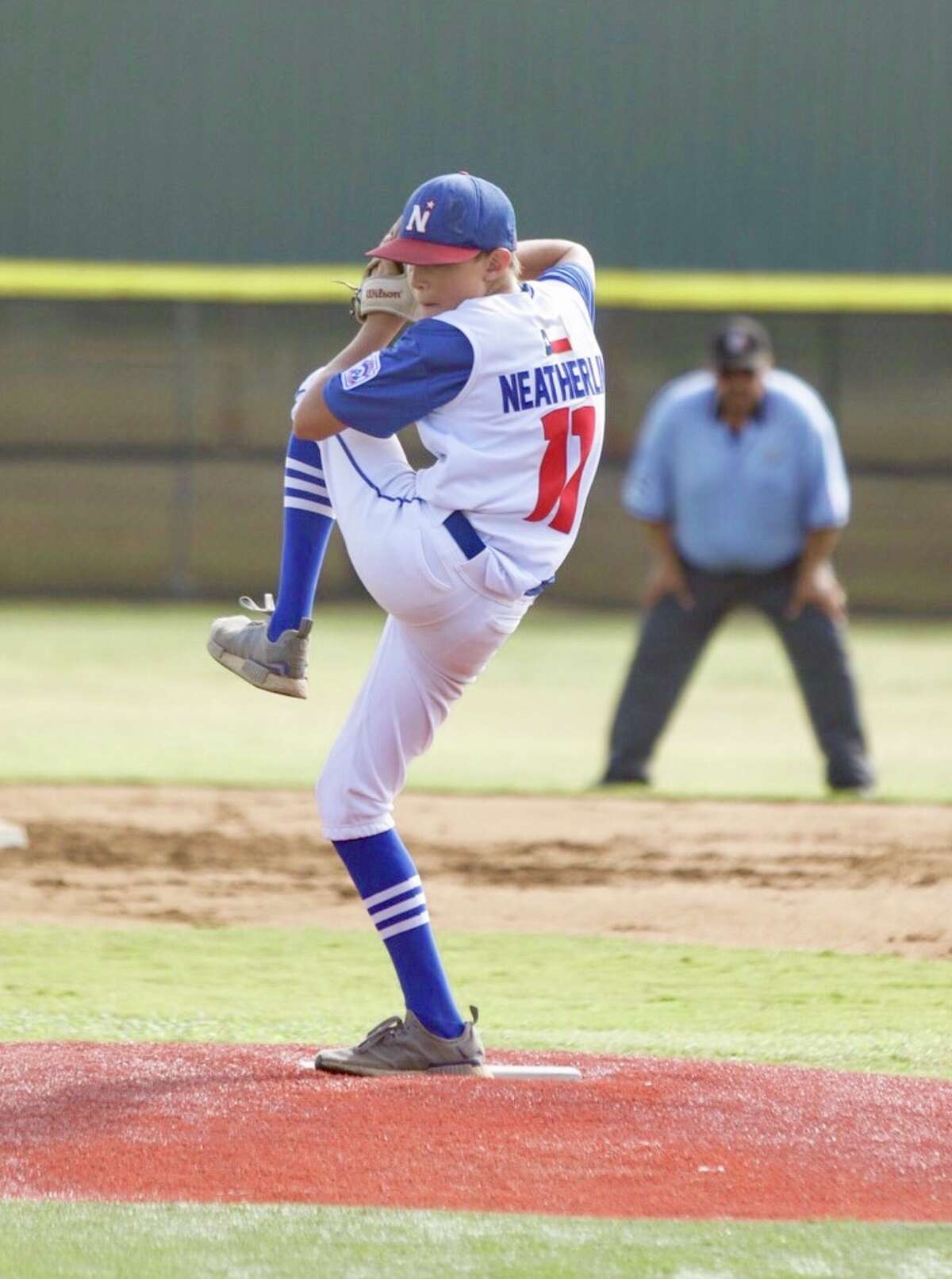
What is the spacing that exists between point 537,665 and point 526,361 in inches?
358

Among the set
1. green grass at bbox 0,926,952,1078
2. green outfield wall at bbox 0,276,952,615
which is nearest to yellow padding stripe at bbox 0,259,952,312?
green outfield wall at bbox 0,276,952,615

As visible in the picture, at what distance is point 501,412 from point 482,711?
7405 millimetres

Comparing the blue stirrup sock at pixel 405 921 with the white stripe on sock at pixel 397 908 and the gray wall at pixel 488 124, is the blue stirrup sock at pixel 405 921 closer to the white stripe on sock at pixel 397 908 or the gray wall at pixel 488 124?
the white stripe on sock at pixel 397 908

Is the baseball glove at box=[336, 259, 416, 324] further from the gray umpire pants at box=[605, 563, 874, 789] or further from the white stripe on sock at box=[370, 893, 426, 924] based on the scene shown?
the gray umpire pants at box=[605, 563, 874, 789]

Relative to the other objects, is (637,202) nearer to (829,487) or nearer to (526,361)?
(829,487)

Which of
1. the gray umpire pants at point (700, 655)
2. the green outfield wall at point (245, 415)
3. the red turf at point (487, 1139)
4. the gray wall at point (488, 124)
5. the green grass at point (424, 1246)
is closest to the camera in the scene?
the green grass at point (424, 1246)

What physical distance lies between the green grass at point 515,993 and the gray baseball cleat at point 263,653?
93 centimetres

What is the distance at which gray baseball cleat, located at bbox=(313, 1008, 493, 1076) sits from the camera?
4.29 meters

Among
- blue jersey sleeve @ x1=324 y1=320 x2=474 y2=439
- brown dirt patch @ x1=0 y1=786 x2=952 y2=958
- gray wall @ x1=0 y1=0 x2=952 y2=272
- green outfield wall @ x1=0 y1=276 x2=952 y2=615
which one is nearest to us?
blue jersey sleeve @ x1=324 y1=320 x2=474 y2=439

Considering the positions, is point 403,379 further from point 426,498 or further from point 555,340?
point 555,340

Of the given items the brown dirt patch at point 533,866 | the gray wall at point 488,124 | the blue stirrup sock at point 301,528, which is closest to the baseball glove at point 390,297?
the blue stirrup sock at point 301,528

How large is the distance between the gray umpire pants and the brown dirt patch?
37 centimetres

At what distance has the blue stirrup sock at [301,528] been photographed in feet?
14.5

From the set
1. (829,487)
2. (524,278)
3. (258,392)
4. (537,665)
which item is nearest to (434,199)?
(524,278)
